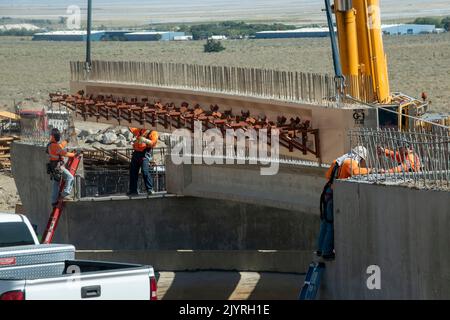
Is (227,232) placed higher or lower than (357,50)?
lower

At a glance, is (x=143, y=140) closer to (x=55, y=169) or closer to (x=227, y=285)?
(x=55, y=169)

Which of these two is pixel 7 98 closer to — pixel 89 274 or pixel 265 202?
pixel 265 202

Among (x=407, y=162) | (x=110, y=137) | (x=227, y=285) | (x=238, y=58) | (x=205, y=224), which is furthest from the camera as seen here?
(x=238, y=58)

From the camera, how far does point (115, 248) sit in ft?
90.0

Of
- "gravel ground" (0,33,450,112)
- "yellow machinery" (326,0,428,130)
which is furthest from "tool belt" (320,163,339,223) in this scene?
"gravel ground" (0,33,450,112)

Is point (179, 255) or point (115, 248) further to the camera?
point (115, 248)

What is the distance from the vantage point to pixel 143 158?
27.6m

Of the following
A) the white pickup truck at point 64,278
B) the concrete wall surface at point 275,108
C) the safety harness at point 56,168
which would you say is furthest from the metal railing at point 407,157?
the safety harness at point 56,168

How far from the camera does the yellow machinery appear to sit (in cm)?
2842

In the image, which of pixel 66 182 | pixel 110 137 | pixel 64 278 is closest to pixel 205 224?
pixel 66 182

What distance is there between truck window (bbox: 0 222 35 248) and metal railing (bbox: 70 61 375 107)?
28.1ft

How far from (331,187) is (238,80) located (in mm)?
12709
